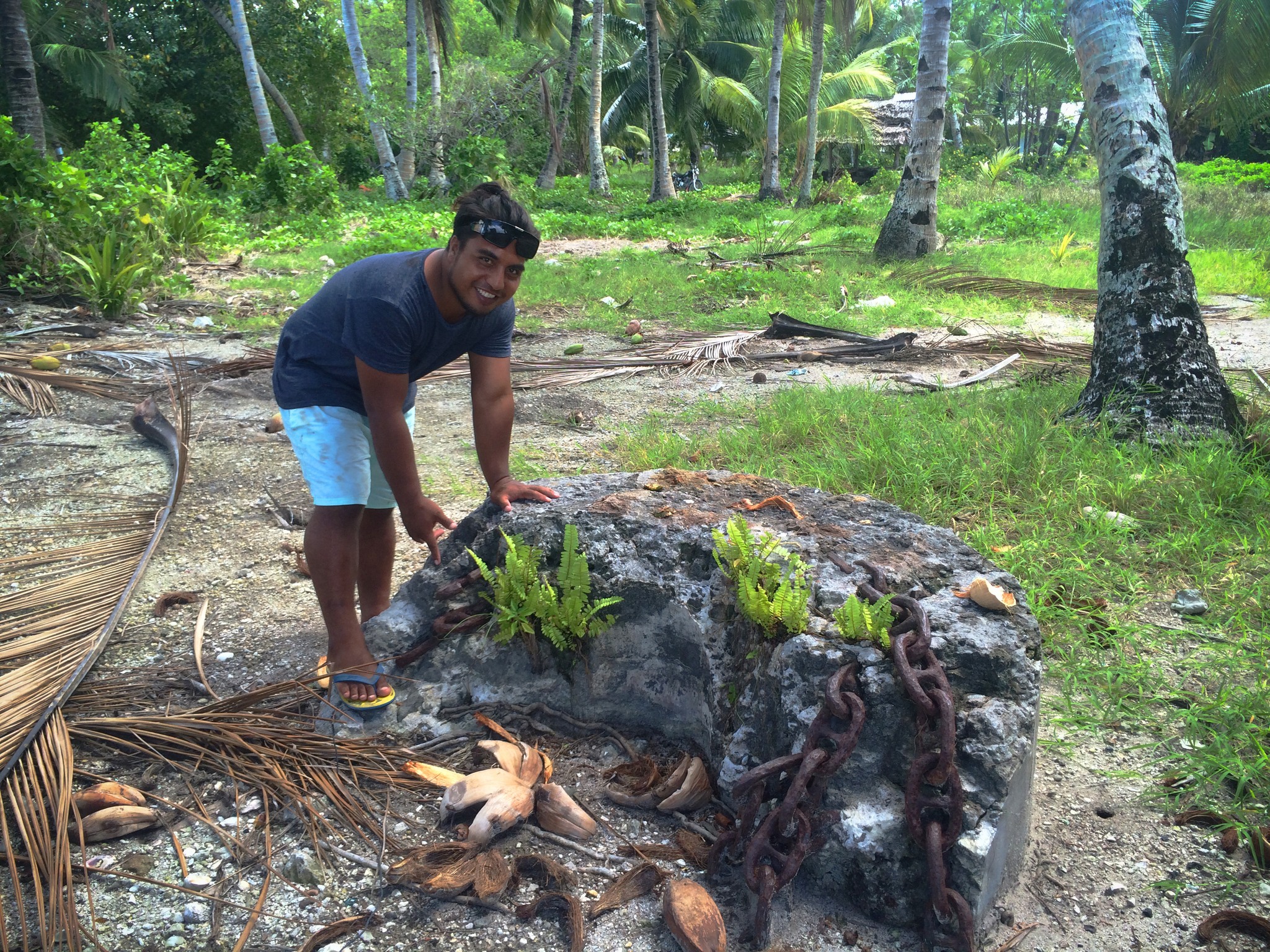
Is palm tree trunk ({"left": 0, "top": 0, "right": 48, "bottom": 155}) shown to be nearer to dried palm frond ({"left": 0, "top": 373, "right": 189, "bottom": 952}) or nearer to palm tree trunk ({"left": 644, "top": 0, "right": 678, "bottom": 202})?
dried palm frond ({"left": 0, "top": 373, "right": 189, "bottom": 952})

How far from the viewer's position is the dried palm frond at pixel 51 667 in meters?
1.63

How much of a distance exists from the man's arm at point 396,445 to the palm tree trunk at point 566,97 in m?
18.3

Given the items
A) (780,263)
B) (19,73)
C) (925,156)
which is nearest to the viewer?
(925,156)

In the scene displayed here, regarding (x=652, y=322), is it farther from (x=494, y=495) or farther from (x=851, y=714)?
(x=851, y=714)

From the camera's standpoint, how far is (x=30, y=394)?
4.73m

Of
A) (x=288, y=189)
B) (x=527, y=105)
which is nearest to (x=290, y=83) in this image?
(x=527, y=105)

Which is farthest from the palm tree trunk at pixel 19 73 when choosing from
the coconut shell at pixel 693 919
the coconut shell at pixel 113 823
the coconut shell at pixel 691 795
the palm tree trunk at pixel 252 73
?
the coconut shell at pixel 693 919

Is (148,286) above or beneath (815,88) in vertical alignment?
beneath

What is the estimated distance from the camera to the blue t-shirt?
7.16 feet

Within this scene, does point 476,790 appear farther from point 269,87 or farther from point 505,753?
point 269,87

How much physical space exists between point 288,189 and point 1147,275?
11.9 metres

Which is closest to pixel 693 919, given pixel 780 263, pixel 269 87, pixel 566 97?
pixel 780 263

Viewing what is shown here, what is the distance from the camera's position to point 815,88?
1566 centimetres

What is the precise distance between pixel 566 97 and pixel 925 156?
13630 millimetres
